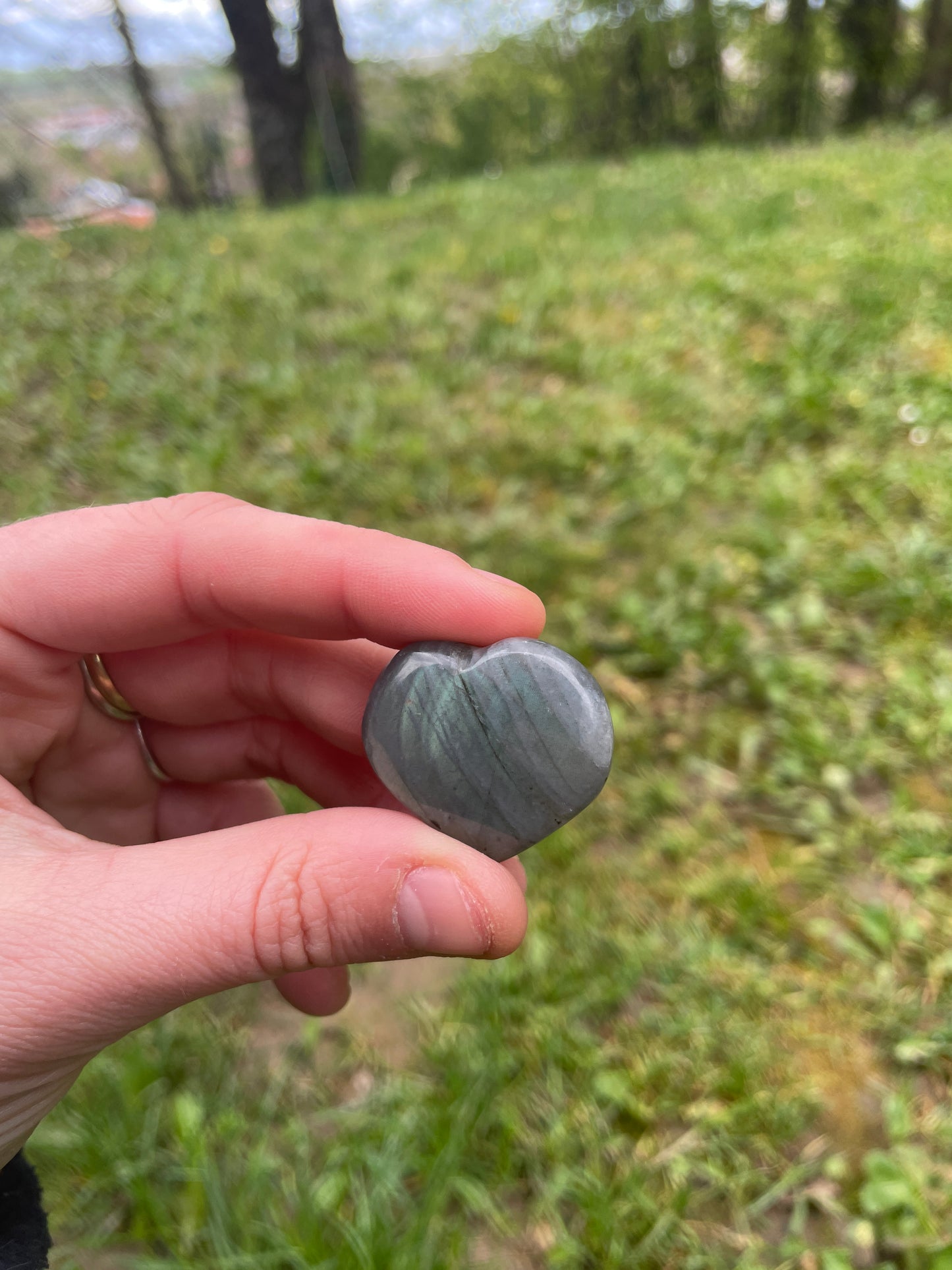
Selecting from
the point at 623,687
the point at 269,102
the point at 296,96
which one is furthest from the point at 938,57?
the point at 623,687

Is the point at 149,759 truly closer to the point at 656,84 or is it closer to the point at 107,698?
the point at 107,698

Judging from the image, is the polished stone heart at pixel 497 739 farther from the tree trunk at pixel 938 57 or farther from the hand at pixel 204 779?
the tree trunk at pixel 938 57

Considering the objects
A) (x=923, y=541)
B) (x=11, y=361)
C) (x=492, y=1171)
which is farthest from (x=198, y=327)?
(x=492, y=1171)

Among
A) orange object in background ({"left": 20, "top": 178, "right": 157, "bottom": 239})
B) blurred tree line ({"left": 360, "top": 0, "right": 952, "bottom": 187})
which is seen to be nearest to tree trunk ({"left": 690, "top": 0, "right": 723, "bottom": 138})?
blurred tree line ({"left": 360, "top": 0, "right": 952, "bottom": 187})

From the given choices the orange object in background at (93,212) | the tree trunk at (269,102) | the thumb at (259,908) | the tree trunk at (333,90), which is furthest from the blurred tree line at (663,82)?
the thumb at (259,908)

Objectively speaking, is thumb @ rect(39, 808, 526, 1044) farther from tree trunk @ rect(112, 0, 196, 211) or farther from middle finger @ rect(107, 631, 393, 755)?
tree trunk @ rect(112, 0, 196, 211)

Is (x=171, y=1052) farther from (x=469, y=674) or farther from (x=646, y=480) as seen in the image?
(x=646, y=480)
